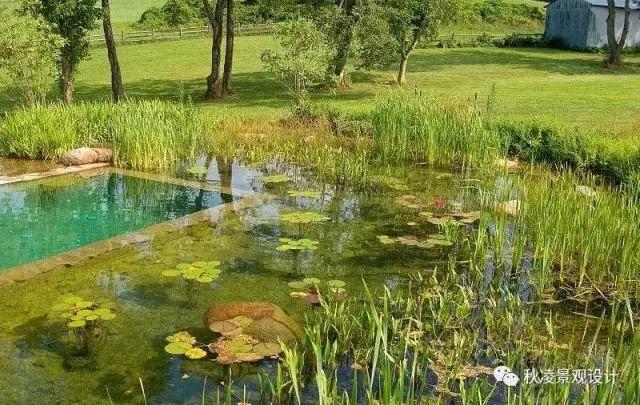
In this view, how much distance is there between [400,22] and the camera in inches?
725

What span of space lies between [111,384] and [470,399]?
94.4 inches

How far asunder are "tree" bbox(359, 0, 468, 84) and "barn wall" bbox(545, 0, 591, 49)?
612 inches

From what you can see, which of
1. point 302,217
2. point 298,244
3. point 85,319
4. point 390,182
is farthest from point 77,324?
point 390,182

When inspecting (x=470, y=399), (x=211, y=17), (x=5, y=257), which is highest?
(x=211, y=17)

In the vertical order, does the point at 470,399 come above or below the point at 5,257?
above

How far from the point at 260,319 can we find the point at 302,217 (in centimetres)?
291

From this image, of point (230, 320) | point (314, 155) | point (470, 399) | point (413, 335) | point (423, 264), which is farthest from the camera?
point (314, 155)

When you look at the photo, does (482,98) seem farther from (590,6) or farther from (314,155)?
(590,6)

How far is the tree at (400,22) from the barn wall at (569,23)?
15.5 metres

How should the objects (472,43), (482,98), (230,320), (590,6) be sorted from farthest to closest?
(472,43)
(590,6)
(482,98)
(230,320)

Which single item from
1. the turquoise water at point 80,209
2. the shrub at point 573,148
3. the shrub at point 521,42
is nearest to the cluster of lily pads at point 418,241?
the shrub at point 573,148

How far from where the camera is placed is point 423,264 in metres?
6.54

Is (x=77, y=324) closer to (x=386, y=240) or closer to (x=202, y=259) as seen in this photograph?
(x=202, y=259)

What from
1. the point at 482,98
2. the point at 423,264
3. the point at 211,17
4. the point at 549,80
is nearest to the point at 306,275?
the point at 423,264
